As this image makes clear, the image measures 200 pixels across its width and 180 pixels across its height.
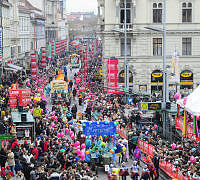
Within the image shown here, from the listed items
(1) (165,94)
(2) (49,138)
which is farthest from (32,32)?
(2) (49,138)

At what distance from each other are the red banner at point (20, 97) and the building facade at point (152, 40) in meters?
20.0

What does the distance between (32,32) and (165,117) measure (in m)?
69.2

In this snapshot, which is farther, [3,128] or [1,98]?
[1,98]

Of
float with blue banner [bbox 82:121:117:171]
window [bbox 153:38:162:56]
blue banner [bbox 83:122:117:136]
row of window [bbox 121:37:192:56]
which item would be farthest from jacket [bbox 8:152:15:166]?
window [bbox 153:38:162:56]

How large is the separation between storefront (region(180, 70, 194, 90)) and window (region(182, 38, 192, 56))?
6.02ft

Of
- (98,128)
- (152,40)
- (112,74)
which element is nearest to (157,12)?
(152,40)

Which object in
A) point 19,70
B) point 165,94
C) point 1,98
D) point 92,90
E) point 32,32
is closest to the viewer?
point 165,94

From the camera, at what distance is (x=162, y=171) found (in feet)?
77.0

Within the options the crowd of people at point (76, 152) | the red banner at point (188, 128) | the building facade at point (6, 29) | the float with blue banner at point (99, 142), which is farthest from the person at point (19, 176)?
the building facade at point (6, 29)

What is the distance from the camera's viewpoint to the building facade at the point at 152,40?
2064 inches

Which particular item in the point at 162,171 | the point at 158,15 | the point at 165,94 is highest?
the point at 158,15

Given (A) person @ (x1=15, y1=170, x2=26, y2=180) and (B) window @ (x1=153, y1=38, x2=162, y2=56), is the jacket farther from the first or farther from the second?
(B) window @ (x1=153, y1=38, x2=162, y2=56)

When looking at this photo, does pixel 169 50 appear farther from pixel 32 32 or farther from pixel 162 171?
pixel 32 32

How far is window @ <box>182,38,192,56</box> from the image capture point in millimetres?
52844
